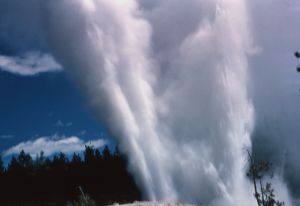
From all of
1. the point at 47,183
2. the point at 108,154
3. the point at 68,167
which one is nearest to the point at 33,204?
the point at 47,183

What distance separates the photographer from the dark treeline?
376 feet

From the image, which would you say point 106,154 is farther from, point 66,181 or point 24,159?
point 24,159

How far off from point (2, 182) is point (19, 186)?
5076mm

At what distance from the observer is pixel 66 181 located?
127 meters

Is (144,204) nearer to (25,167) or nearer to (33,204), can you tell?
(33,204)

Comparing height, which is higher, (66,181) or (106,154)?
(106,154)

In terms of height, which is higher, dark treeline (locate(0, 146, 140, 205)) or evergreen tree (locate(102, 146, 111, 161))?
evergreen tree (locate(102, 146, 111, 161))

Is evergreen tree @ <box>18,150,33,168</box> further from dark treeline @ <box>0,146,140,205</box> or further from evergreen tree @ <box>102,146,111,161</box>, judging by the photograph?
evergreen tree @ <box>102,146,111,161</box>

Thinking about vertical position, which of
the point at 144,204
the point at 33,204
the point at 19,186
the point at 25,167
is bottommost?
the point at 144,204

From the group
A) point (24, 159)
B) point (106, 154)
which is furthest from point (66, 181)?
point (24, 159)

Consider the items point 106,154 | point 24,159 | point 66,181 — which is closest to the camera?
point 66,181

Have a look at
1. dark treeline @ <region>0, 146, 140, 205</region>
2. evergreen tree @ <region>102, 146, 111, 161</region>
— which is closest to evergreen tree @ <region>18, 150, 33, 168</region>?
dark treeline @ <region>0, 146, 140, 205</region>

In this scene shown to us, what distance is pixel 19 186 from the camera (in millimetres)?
124312

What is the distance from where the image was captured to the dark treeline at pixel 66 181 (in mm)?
114688
